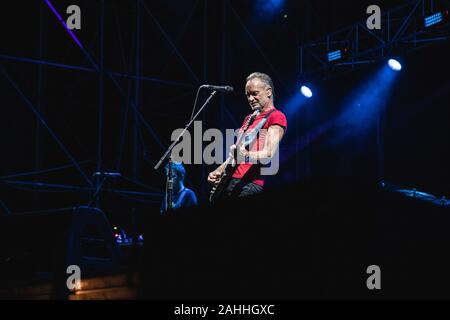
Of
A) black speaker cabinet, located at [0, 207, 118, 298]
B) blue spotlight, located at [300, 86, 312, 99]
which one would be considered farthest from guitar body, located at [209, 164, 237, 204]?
blue spotlight, located at [300, 86, 312, 99]

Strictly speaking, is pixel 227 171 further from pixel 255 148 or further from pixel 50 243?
pixel 50 243

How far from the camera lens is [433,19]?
874 centimetres

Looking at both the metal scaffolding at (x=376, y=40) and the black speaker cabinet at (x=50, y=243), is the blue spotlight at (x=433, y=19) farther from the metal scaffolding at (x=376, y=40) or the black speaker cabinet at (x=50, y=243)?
the black speaker cabinet at (x=50, y=243)

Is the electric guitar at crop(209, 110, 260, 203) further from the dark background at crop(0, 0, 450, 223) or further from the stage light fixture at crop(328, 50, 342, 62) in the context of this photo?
the stage light fixture at crop(328, 50, 342, 62)

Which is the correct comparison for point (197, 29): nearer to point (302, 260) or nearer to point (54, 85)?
point (54, 85)

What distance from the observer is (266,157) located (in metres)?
4.56

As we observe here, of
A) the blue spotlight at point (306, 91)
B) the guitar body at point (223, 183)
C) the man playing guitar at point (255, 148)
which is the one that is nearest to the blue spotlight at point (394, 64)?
the blue spotlight at point (306, 91)

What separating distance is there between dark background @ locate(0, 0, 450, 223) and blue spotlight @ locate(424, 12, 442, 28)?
67 centimetres

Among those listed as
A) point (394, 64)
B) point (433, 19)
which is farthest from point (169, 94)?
point (433, 19)

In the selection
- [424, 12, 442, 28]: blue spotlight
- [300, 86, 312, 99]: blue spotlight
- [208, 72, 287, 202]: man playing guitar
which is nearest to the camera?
[208, 72, 287, 202]: man playing guitar

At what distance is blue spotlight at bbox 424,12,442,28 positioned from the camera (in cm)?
864

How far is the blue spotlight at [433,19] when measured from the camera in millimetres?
8641

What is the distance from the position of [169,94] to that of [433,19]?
468cm

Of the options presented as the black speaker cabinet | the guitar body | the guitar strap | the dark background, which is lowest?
the black speaker cabinet
